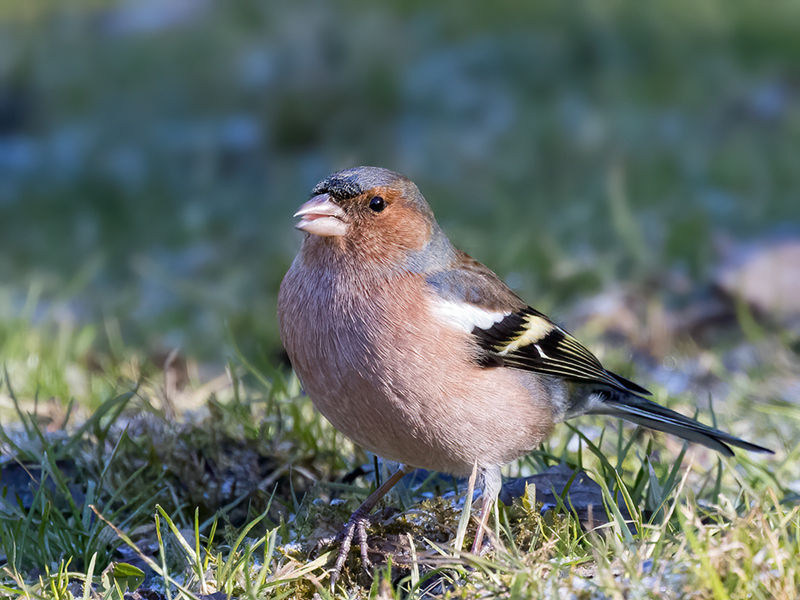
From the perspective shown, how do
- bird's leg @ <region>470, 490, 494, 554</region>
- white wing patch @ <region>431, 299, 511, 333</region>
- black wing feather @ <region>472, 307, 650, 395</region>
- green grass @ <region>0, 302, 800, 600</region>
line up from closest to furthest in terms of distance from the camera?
green grass @ <region>0, 302, 800, 600</region> → bird's leg @ <region>470, 490, 494, 554</region> → white wing patch @ <region>431, 299, 511, 333</region> → black wing feather @ <region>472, 307, 650, 395</region>

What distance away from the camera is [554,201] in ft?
23.4

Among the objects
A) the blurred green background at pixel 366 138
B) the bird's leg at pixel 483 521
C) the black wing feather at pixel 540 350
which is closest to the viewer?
the bird's leg at pixel 483 521

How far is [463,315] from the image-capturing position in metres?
3.13

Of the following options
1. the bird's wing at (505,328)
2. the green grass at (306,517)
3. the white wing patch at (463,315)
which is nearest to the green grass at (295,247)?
the green grass at (306,517)

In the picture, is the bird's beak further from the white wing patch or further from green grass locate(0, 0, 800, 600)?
green grass locate(0, 0, 800, 600)

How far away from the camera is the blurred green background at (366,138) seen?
6.25 metres

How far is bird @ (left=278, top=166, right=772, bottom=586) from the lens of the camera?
2910mm

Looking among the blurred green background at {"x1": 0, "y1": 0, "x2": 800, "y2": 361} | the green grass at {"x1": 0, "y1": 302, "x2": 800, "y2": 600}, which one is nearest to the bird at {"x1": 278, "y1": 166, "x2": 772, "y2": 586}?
the green grass at {"x1": 0, "y1": 302, "x2": 800, "y2": 600}

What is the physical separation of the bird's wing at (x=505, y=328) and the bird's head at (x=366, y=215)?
164 mm

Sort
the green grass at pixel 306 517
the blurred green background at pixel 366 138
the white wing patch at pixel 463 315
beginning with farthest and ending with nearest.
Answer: the blurred green background at pixel 366 138, the white wing patch at pixel 463 315, the green grass at pixel 306 517

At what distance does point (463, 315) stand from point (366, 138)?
211 inches

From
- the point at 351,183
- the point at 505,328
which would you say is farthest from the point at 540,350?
the point at 351,183

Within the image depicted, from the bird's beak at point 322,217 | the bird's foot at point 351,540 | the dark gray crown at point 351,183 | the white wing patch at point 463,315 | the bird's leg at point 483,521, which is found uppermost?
the dark gray crown at point 351,183

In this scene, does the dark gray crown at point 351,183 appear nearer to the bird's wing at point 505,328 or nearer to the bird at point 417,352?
the bird at point 417,352
